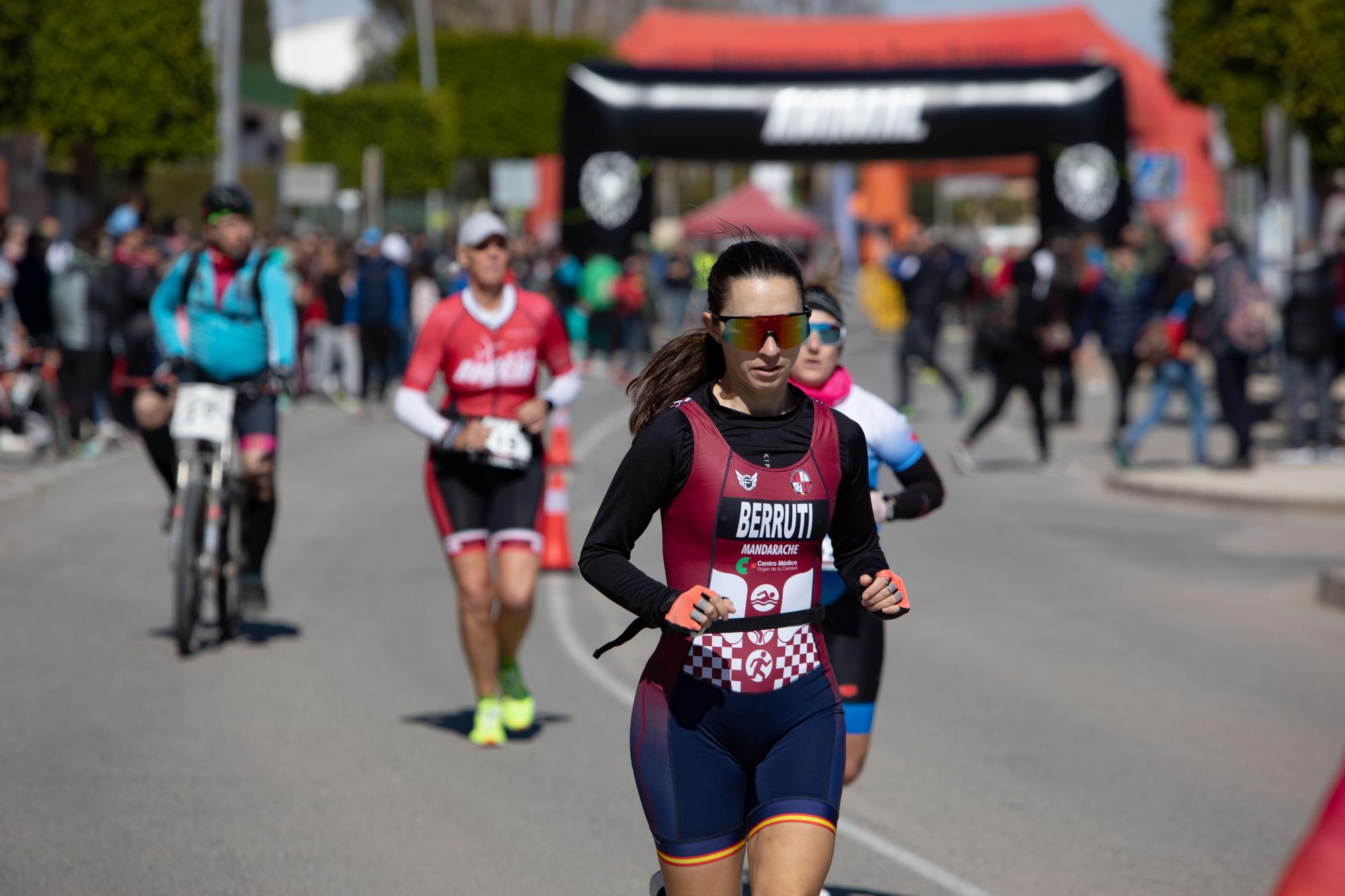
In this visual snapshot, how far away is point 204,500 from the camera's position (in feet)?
30.5

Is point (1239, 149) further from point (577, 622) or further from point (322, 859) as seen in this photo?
point (322, 859)

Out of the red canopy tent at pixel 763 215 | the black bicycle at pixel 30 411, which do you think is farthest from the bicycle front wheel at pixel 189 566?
the red canopy tent at pixel 763 215

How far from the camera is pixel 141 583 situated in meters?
11.8

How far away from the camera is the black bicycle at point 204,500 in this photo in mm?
9117

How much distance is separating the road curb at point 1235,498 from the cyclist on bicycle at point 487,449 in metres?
9.23

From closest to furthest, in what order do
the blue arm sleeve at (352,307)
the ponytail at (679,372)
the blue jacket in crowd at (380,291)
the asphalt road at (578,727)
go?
the ponytail at (679,372) < the asphalt road at (578,727) < the blue jacket in crowd at (380,291) < the blue arm sleeve at (352,307)

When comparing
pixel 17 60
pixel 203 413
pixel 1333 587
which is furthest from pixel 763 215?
pixel 203 413

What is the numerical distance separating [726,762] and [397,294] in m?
20.2

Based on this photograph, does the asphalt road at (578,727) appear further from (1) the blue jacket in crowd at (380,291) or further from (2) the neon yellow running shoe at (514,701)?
(1) the blue jacket in crowd at (380,291)

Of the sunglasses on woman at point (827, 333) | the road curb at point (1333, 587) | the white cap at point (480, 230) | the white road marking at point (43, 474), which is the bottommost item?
the white road marking at point (43, 474)

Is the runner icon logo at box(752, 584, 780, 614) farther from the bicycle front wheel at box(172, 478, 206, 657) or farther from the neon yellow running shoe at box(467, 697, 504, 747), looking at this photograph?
the bicycle front wheel at box(172, 478, 206, 657)

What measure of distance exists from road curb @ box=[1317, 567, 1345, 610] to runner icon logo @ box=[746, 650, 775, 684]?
8156 millimetres

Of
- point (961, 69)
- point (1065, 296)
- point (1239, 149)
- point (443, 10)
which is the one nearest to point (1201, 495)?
point (1065, 296)

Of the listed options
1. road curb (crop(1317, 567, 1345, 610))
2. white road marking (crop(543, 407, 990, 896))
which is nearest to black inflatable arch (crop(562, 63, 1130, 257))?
road curb (crop(1317, 567, 1345, 610))
